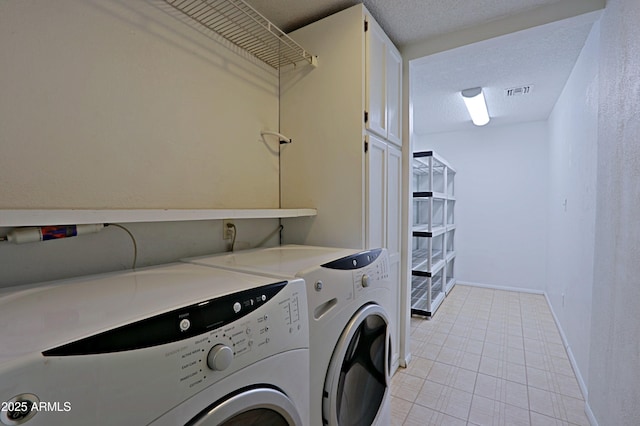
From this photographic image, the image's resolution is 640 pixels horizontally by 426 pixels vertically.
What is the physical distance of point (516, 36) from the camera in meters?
1.70

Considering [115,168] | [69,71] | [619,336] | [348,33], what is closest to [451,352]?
[619,336]

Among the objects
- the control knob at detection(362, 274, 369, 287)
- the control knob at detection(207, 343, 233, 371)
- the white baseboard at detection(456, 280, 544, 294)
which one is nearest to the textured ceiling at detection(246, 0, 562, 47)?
the control knob at detection(362, 274, 369, 287)

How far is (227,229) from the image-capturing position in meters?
1.50

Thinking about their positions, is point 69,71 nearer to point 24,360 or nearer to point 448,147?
point 24,360

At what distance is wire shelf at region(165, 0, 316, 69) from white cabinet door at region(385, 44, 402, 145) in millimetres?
514

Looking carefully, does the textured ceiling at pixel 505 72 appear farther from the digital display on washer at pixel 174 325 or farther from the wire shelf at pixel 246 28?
the digital display on washer at pixel 174 325

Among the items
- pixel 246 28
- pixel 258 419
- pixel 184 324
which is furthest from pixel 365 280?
pixel 246 28

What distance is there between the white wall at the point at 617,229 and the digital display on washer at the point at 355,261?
102 centimetres

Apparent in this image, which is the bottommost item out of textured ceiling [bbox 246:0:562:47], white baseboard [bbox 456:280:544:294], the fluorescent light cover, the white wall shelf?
white baseboard [bbox 456:280:544:294]

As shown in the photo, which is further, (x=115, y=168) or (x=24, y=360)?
(x=115, y=168)

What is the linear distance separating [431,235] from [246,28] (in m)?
2.49

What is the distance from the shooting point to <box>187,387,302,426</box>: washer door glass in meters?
0.57

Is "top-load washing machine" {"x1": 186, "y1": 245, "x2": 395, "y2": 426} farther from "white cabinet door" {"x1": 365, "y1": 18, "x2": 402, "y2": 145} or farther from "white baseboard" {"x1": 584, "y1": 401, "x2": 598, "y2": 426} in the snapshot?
"white baseboard" {"x1": 584, "y1": 401, "x2": 598, "y2": 426}

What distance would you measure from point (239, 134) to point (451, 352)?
2311 millimetres
